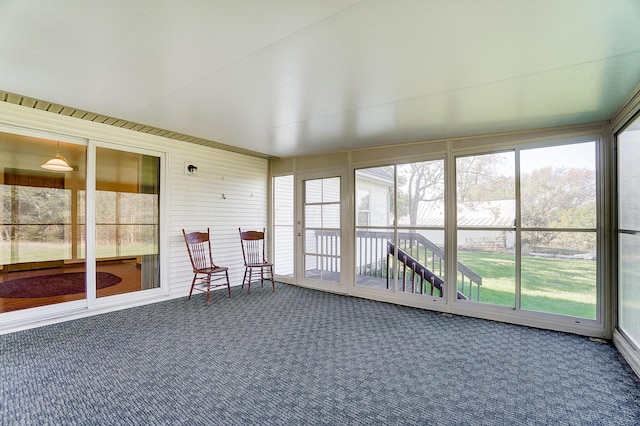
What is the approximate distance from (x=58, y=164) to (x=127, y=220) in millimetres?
1026

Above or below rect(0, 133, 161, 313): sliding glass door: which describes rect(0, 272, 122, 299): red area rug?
below

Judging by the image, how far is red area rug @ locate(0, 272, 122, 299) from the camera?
11.8ft

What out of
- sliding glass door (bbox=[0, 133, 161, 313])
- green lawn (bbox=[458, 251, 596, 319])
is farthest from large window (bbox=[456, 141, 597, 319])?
sliding glass door (bbox=[0, 133, 161, 313])

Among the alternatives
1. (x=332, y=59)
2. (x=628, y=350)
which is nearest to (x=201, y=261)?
(x=332, y=59)

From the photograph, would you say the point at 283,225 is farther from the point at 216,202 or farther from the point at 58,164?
the point at 58,164

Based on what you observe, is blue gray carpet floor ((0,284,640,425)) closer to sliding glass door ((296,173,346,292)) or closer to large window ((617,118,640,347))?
large window ((617,118,640,347))

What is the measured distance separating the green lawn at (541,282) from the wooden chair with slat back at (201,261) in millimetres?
3598

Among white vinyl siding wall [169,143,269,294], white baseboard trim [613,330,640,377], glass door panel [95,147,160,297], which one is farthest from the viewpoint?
white vinyl siding wall [169,143,269,294]

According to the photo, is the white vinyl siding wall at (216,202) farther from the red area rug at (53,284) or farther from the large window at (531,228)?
the large window at (531,228)

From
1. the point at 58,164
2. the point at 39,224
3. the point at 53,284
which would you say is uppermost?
the point at 58,164

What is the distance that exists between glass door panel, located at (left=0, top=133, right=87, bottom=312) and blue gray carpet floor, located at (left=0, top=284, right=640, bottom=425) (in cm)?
66

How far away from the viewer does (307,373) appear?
2.39 metres

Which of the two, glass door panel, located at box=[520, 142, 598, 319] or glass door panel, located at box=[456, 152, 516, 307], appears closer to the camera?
glass door panel, located at box=[520, 142, 598, 319]

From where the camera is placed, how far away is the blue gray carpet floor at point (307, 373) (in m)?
1.91
